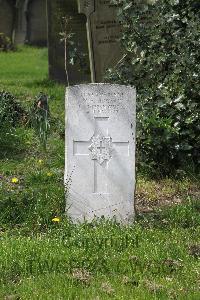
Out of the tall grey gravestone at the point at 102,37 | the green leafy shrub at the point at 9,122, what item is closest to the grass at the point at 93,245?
the green leafy shrub at the point at 9,122

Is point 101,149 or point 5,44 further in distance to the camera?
point 5,44

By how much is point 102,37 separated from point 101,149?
453 centimetres

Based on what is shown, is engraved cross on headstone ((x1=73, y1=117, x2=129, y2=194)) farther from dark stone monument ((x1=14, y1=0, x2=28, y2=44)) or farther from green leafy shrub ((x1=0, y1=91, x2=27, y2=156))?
dark stone monument ((x1=14, y1=0, x2=28, y2=44))

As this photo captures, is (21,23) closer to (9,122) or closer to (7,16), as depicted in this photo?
(7,16)

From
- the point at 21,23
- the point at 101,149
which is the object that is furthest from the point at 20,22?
the point at 101,149

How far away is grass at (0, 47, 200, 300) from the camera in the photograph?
4.43 meters

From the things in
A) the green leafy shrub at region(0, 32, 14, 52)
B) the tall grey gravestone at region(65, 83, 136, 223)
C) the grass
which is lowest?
the grass

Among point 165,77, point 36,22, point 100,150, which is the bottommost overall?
point 100,150

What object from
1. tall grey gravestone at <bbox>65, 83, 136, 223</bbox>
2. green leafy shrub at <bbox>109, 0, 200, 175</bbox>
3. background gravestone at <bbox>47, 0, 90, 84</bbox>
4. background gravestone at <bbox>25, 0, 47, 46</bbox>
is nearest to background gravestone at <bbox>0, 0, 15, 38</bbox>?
background gravestone at <bbox>25, 0, 47, 46</bbox>

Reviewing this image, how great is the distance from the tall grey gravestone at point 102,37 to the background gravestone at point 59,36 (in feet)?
8.10

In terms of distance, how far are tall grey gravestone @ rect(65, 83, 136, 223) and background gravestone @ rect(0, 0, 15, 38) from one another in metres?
18.4

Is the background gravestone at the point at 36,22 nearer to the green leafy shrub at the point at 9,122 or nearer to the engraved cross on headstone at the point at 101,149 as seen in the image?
the green leafy shrub at the point at 9,122

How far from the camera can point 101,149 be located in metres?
5.68

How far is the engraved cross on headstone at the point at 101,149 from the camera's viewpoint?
5.68m
